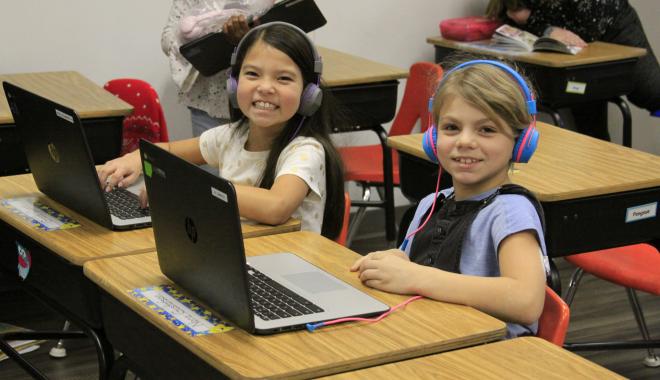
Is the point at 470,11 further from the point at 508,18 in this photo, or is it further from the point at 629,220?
the point at 629,220

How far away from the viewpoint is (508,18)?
4715mm

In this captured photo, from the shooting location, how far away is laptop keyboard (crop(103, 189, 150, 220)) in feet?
7.40

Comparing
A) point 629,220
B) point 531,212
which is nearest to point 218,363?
point 531,212

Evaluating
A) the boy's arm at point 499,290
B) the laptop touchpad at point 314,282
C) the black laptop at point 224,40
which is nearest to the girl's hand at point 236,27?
the black laptop at point 224,40

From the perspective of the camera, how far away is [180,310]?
1.72 m

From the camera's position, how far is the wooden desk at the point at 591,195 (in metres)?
2.48

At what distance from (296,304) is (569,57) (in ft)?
9.30

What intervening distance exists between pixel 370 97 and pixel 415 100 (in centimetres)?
27

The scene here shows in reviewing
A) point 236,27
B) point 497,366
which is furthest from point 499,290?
point 236,27

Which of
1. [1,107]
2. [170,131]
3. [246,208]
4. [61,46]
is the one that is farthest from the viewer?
[170,131]

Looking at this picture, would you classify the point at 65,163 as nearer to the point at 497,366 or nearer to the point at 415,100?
the point at 497,366

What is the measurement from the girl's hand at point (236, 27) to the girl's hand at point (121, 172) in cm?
91

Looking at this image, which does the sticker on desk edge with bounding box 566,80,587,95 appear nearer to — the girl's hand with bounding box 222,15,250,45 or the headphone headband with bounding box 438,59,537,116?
the girl's hand with bounding box 222,15,250,45

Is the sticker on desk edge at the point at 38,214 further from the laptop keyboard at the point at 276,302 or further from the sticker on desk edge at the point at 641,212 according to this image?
the sticker on desk edge at the point at 641,212
